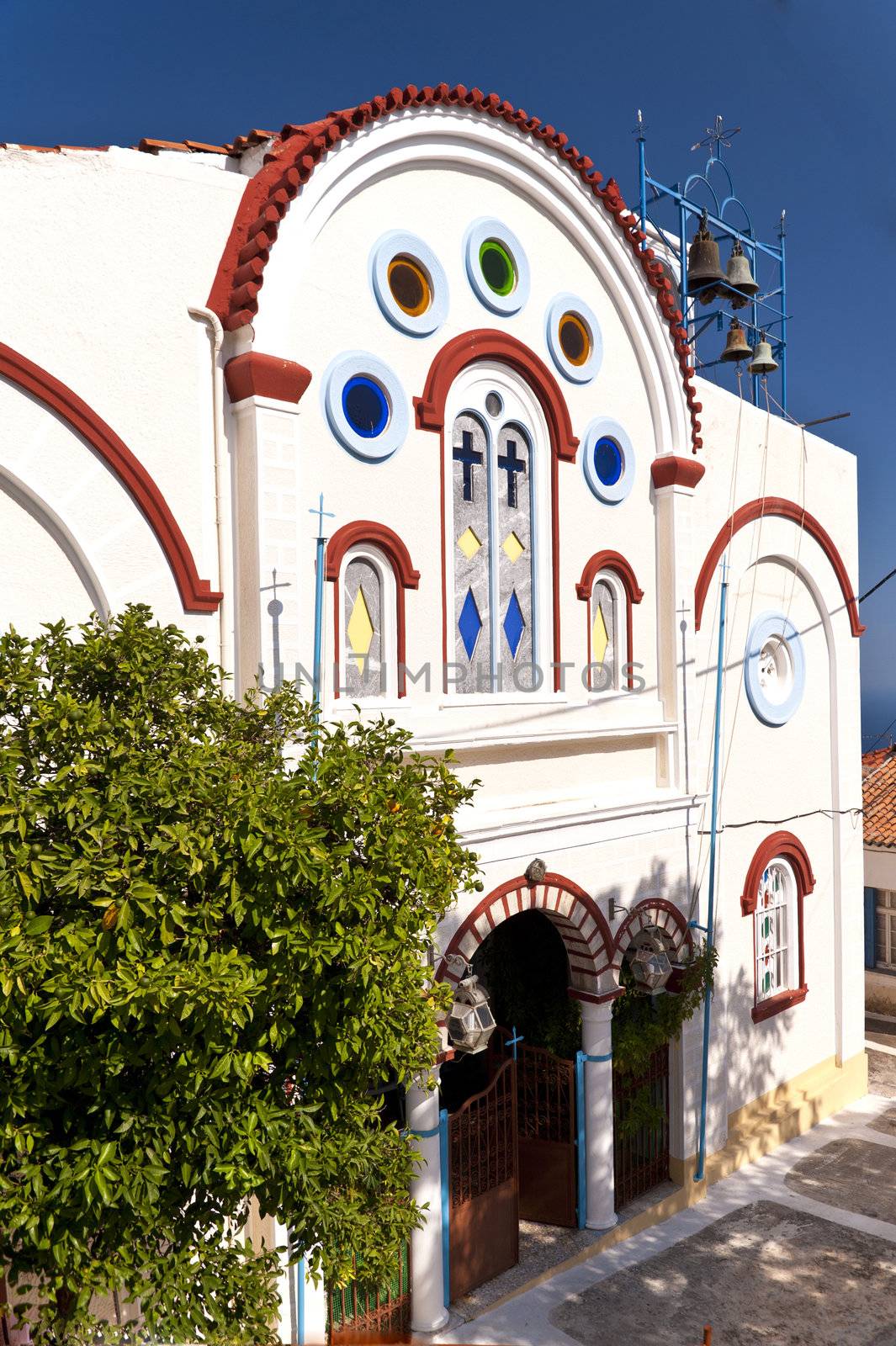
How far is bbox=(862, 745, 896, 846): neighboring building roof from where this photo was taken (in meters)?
19.4

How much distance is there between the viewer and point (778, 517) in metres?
14.2

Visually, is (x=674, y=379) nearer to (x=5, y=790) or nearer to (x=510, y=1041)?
(x=510, y=1041)

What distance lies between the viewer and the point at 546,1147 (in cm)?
1129

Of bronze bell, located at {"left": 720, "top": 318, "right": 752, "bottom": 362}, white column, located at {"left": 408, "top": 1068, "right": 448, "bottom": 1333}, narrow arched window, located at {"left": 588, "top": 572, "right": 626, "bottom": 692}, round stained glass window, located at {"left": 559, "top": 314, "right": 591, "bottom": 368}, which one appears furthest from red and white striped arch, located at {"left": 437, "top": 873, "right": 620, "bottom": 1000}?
bronze bell, located at {"left": 720, "top": 318, "right": 752, "bottom": 362}

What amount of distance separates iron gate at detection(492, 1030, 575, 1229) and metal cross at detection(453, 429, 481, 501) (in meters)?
5.50

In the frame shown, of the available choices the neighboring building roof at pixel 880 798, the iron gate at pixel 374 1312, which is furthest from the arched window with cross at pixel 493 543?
the neighboring building roof at pixel 880 798

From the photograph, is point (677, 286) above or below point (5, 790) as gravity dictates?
above

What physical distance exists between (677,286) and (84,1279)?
44.6 ft

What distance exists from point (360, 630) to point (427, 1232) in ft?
17.7

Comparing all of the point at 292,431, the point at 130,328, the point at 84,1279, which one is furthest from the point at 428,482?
the point at 84,1279

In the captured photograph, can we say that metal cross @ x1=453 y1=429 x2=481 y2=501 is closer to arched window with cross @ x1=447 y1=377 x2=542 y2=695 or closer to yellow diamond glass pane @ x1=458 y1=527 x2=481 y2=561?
arched window with cross @ x1=447 y1=377 x2=542 y2=695

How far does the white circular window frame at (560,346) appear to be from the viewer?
35.8ft

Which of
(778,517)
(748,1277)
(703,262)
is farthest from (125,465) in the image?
(748,1277)

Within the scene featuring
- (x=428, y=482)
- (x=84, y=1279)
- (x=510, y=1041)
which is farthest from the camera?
(x=510, y=1041)
